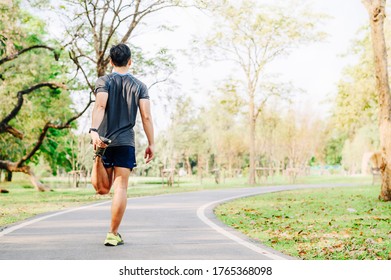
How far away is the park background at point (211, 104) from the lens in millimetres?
13773

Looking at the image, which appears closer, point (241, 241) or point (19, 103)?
point (241, 241)

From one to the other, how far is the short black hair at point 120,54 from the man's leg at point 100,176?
0.99 m

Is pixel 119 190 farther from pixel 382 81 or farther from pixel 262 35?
pixel 262 35

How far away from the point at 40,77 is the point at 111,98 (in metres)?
17.1

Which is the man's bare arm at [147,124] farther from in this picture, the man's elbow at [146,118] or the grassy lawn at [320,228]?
the grassy lawn at [320,228]

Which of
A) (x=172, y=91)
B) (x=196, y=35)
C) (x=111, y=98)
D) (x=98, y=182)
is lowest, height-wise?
(x=98, y=182)

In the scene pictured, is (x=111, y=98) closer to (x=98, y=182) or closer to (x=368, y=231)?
(x=98, y=182)

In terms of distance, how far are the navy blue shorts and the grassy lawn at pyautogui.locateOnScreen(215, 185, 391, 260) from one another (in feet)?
6.28

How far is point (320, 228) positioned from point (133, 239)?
3.02m

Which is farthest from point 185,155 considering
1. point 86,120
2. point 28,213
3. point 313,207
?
point 28,213

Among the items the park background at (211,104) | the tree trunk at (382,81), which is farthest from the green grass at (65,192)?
the tree trunk at (382,81)

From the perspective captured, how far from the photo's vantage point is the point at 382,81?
1436cm

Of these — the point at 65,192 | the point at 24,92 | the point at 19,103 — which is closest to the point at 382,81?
the point at 65,192

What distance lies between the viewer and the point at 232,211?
11664 millimetres
